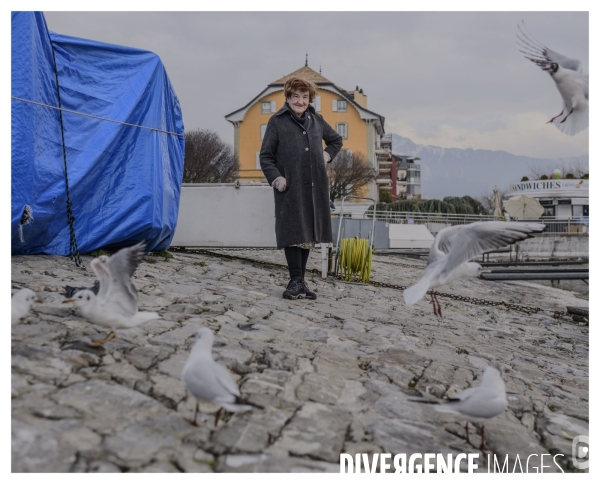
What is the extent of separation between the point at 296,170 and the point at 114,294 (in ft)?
9.06

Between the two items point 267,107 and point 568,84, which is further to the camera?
point 267,107

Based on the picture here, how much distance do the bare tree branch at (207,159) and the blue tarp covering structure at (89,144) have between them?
1831cm

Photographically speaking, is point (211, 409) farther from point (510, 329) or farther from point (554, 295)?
point (554, 295)

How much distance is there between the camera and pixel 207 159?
27.3 meters

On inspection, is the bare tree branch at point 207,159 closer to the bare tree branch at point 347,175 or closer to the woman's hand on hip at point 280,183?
the bare tree branch at point 347,175

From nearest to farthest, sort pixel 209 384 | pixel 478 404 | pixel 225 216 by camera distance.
A: pixel 209 384 < pixel 478 404 < pixel 225 216

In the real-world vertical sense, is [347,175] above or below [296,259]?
above

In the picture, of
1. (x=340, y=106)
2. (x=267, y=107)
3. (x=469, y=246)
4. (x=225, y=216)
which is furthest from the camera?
(x=340, y=106)

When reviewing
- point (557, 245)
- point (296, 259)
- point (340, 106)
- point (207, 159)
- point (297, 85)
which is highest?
point (340, 106)

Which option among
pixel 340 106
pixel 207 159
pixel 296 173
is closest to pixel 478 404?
pixel 296 173

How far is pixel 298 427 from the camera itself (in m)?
2.52

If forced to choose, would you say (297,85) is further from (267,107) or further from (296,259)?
(267,107)

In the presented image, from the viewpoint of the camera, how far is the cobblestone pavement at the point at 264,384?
2211 millimetres
